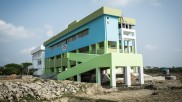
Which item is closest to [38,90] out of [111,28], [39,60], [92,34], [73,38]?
[111,28]

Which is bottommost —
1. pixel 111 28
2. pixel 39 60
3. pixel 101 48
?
pixel 39 60

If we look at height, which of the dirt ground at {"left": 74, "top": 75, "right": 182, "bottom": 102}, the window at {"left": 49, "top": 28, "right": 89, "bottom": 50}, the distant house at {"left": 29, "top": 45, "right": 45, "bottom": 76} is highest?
the window at {"left": 49, "top": 28, "right": 89, "bottom": 50}

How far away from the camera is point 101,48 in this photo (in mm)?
30938

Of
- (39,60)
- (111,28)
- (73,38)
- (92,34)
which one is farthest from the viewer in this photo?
(39,60)

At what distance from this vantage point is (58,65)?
152ft

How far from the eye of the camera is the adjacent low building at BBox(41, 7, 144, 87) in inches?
955

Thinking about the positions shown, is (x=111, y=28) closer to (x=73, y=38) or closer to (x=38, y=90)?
(x=73, y=38)

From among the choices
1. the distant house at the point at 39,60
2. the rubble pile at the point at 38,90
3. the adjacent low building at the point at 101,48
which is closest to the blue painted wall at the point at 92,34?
the adjacent low building at the point at 101,48

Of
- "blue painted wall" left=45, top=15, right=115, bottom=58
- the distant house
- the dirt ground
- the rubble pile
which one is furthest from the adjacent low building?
the distant house

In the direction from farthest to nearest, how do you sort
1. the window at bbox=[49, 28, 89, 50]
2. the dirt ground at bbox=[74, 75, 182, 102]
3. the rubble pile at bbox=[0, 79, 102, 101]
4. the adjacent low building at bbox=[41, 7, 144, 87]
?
the window at bbox=[49, 28, 89, 50]
the adjacent low building at bbox=[41, 7, 144, 87]
the rubble pile at bbox=[0, 79, 102, 101]
the dirt ground at bbox=[74, 75, 182, 102]

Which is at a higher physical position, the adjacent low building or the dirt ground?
the adjacent low building

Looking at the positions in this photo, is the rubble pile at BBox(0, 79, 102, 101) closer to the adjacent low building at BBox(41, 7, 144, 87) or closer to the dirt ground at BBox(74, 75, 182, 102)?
the dirt ground at BBox(74, 75, 182, 102)

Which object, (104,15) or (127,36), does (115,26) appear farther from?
(127,36)

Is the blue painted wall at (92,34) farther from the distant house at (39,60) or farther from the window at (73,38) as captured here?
the distant house at (39,60)
